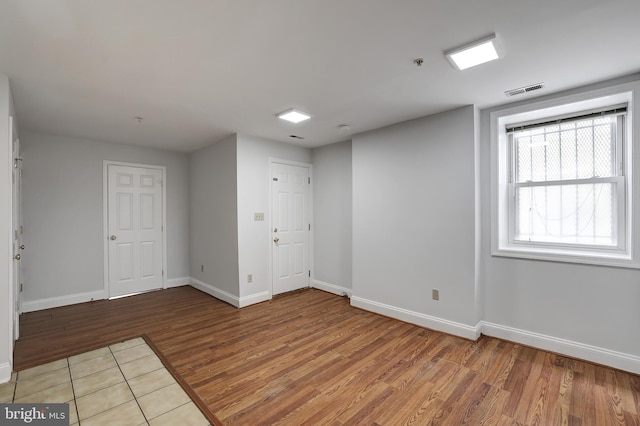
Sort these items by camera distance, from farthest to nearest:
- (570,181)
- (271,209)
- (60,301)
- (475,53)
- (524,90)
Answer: (271,209), (60,301), (570,181), (524,90), (475,53)

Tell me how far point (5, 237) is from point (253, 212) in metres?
2.58

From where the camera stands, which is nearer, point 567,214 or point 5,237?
point 5,237

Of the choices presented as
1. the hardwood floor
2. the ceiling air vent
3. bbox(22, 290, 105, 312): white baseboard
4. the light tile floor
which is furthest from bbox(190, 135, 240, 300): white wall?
the ceiling air vent

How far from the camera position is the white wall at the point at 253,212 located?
425cm

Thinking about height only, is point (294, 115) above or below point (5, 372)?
above

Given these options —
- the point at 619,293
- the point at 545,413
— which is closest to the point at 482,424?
the point at 545,413

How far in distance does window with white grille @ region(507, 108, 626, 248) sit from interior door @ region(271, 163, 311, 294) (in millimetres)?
3118

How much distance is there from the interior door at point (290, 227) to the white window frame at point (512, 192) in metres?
2.96

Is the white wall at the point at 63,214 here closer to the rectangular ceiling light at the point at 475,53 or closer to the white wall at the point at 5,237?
the white wall at the point at 5,237

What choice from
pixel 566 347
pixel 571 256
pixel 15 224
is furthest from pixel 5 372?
pixel 571 256

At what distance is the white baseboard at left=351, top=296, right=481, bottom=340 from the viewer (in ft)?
10.2

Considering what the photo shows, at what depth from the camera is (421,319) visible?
3461 mm

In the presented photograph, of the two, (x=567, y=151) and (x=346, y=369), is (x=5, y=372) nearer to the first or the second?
(x=346, y=369)

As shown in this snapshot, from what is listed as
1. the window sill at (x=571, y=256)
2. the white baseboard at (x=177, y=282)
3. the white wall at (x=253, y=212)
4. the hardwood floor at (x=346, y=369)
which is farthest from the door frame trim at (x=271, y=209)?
the window sill at (x=571, y=256)
